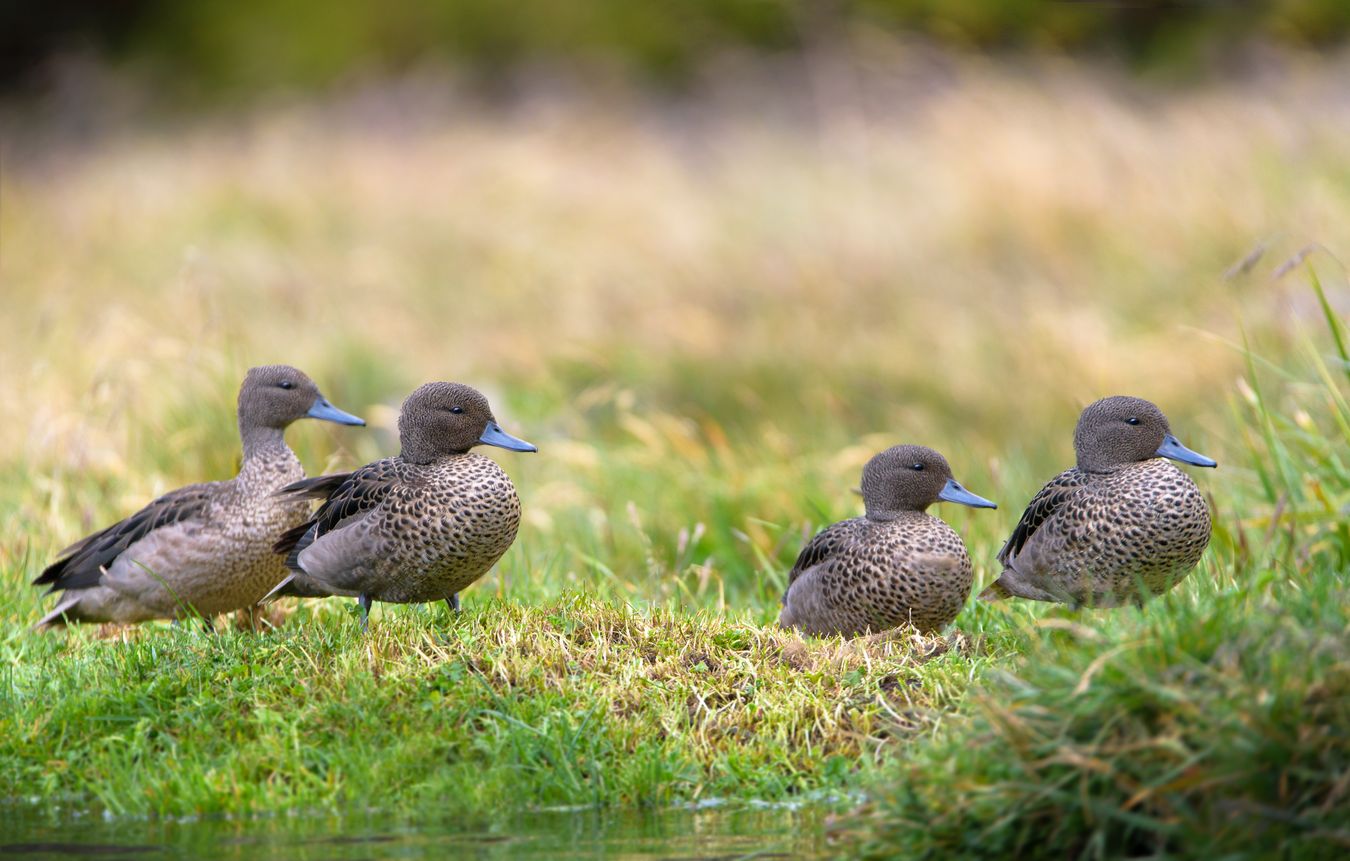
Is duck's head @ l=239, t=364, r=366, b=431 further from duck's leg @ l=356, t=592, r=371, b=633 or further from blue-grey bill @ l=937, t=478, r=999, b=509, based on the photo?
blue-grey bill @ l=937, t=478, r=999, b=509

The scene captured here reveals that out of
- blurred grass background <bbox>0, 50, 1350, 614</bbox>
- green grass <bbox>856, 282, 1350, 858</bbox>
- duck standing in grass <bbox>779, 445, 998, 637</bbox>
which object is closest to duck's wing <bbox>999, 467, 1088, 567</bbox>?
duck standing in grass <bbox>779, 445, 998, 637</bbox>

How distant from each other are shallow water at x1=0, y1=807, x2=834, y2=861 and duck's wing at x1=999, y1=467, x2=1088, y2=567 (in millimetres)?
1558

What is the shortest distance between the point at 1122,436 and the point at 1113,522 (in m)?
0.48

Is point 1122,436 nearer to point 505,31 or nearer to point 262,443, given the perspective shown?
point 262,443

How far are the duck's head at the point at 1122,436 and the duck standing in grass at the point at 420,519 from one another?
1830mm

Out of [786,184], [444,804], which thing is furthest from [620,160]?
[444,804]

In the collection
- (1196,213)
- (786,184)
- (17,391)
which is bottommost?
(17,391)

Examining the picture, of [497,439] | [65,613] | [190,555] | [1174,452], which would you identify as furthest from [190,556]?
[1174,452]

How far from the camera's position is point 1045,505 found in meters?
5.50

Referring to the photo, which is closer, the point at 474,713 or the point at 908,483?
the point at 474,713

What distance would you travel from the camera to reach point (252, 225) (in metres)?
15.4

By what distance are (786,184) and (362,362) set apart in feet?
19.9

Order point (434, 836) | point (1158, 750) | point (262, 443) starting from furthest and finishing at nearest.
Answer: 1. point (262, 443)
2. point (434, 836)
3. point (1158, 750)

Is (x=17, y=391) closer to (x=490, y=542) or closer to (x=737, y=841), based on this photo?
(x=490, y=542)
